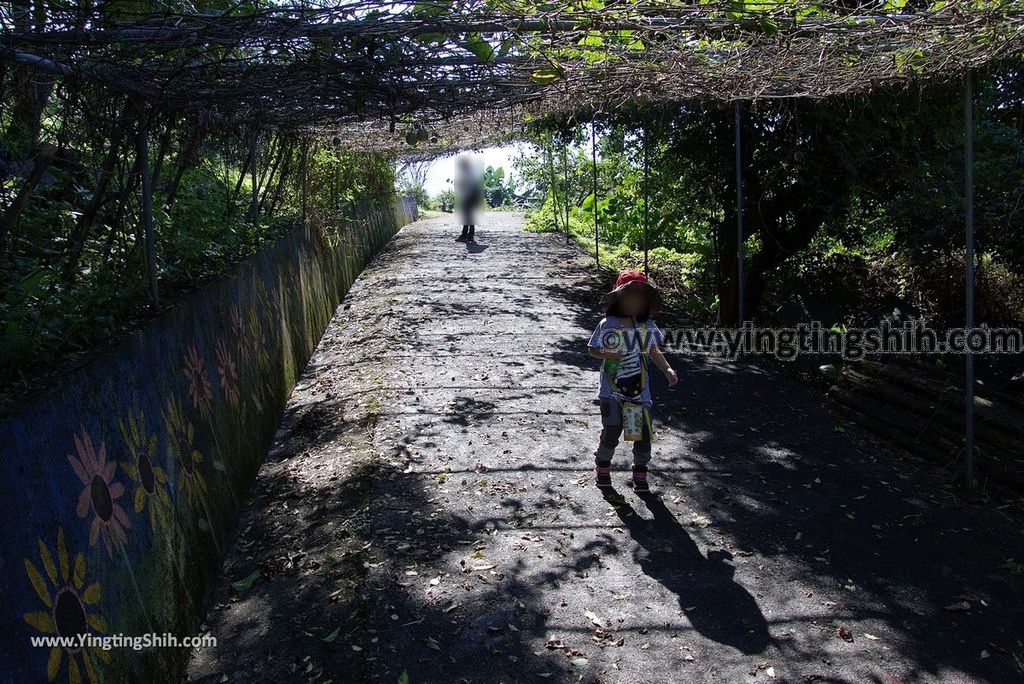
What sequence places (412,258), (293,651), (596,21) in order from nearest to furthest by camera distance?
(293,651) < (596,21) < (412,258)

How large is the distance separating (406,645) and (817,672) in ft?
6.02

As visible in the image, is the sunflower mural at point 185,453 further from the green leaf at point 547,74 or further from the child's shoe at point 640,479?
the green leaf at point 547,74

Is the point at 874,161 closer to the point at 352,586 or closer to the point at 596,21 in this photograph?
the point at 596,21

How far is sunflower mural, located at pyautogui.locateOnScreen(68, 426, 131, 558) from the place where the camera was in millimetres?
3170

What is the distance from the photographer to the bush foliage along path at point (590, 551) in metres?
3.86

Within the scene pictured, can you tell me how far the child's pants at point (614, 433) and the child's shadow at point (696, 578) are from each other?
0.94 ft

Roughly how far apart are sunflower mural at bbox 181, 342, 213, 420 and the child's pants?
2508 mm

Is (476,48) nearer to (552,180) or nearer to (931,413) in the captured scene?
(931,413)

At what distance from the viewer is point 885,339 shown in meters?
8.57

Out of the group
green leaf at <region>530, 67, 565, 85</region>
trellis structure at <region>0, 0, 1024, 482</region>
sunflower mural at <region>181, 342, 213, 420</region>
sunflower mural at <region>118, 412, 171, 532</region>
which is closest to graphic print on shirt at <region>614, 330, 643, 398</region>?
green leaf at <region>530, 67, 565, 85</region>

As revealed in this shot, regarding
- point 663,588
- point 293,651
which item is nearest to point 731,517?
point 663,588

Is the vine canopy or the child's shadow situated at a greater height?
the vine canopy

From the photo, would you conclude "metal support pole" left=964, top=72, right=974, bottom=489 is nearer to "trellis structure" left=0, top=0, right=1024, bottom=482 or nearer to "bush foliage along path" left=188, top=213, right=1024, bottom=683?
"trellis structure" left=0, top=0, right=1024, bottom=482

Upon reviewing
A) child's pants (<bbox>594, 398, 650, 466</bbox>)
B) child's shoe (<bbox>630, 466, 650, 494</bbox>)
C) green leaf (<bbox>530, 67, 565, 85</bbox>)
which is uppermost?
green leaf (<bbox>530, 67, 565, 85</bbox>)
